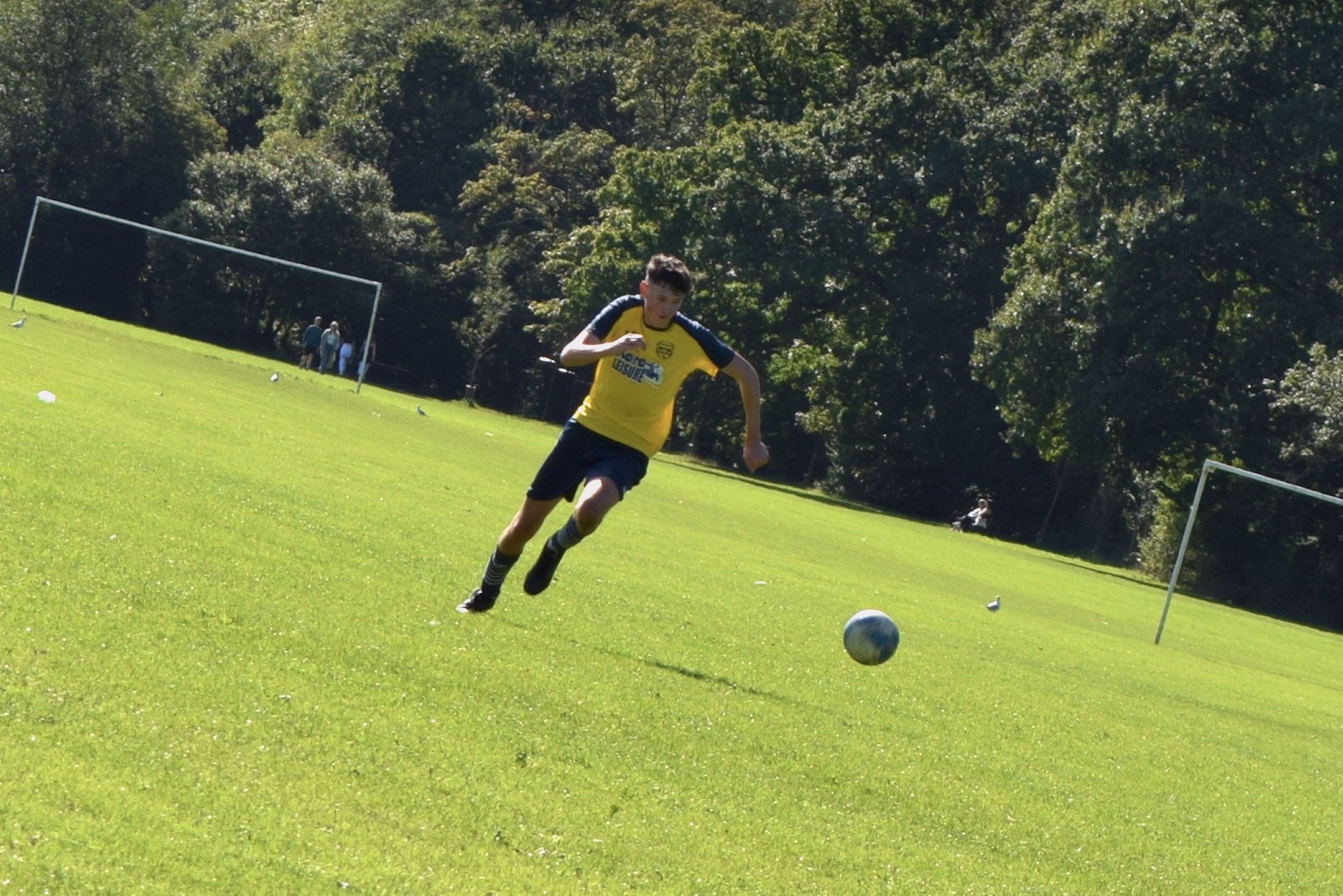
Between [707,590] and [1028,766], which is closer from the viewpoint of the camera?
[1028,766]

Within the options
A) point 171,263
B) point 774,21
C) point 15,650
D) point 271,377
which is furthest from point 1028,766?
point 774,21

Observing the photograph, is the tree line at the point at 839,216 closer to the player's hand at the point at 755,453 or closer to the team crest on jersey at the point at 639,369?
the player's hand at the point at 755,453

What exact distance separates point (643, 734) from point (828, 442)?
49837 mm

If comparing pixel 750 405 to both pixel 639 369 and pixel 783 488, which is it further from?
pixel 783 488

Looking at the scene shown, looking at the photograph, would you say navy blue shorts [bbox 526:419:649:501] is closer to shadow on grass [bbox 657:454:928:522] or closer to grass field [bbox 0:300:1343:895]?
grass field [bbox 0:300:1343:895]

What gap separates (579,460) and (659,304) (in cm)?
104

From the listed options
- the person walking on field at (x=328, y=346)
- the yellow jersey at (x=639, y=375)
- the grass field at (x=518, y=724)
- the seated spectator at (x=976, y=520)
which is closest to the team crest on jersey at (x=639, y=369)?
the yellow jersey at (x=639, y=375)

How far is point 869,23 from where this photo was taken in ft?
187

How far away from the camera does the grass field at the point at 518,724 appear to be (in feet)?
18.2

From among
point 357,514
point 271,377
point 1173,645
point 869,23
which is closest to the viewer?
point 357,514

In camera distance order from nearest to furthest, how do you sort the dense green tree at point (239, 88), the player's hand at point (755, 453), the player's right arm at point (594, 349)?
the player's right arm at point (594, 349) < the player's hand at point (755, 453) < the dense green tree at point (239, 88)

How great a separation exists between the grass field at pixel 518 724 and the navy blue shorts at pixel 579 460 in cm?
95

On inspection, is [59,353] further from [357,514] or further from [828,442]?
[828,442]

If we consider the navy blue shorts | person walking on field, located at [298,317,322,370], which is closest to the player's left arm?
the navy blue shorts
